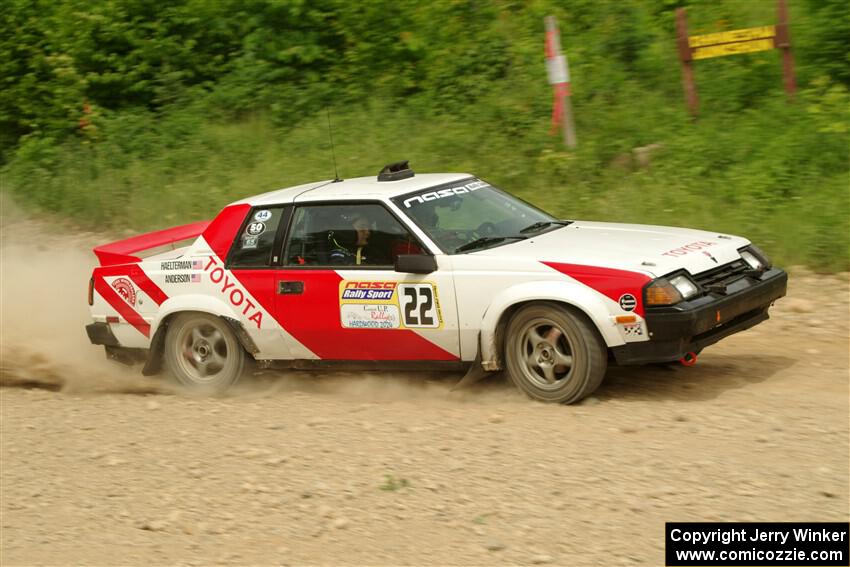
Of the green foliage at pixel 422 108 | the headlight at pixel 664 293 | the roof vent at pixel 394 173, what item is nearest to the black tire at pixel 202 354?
the roof vent at pixel 394 173

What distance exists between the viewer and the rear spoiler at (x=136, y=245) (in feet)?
28.1

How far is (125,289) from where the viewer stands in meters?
8.46

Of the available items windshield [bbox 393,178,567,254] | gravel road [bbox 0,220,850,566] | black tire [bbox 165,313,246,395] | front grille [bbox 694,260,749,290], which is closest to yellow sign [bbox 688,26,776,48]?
gravel road [bbox 0,220,850,566]

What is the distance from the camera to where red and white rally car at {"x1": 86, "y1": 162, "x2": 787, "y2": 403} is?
260 inches

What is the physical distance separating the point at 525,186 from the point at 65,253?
5.71 meters

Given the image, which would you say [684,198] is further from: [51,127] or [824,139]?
[51,127]

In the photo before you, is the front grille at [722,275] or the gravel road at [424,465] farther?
the front grille at [722,275]

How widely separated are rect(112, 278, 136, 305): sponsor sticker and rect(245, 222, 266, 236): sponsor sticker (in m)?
1.14

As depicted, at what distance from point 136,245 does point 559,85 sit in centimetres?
556

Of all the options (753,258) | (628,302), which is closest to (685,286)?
(628,302)

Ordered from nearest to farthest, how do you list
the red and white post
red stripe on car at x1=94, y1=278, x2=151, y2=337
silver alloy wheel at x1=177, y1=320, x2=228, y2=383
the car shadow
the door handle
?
1. the car shadow
2. the door handle
3. silver alloy wheel at x1=177, y1=320, x2=228, y2=383
4. red stripe on car at x1=94, y1=278, x2=151, y2=337
5. the red and white post

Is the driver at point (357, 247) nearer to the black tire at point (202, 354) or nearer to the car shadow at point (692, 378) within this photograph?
the black tire at point (202, 354)

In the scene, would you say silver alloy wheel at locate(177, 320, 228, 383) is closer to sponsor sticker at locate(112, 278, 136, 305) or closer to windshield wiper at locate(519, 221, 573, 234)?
sponsor sticker at locate(112, 278, 136, 305)

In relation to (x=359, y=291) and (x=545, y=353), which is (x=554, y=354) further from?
(x=359, y=291)
